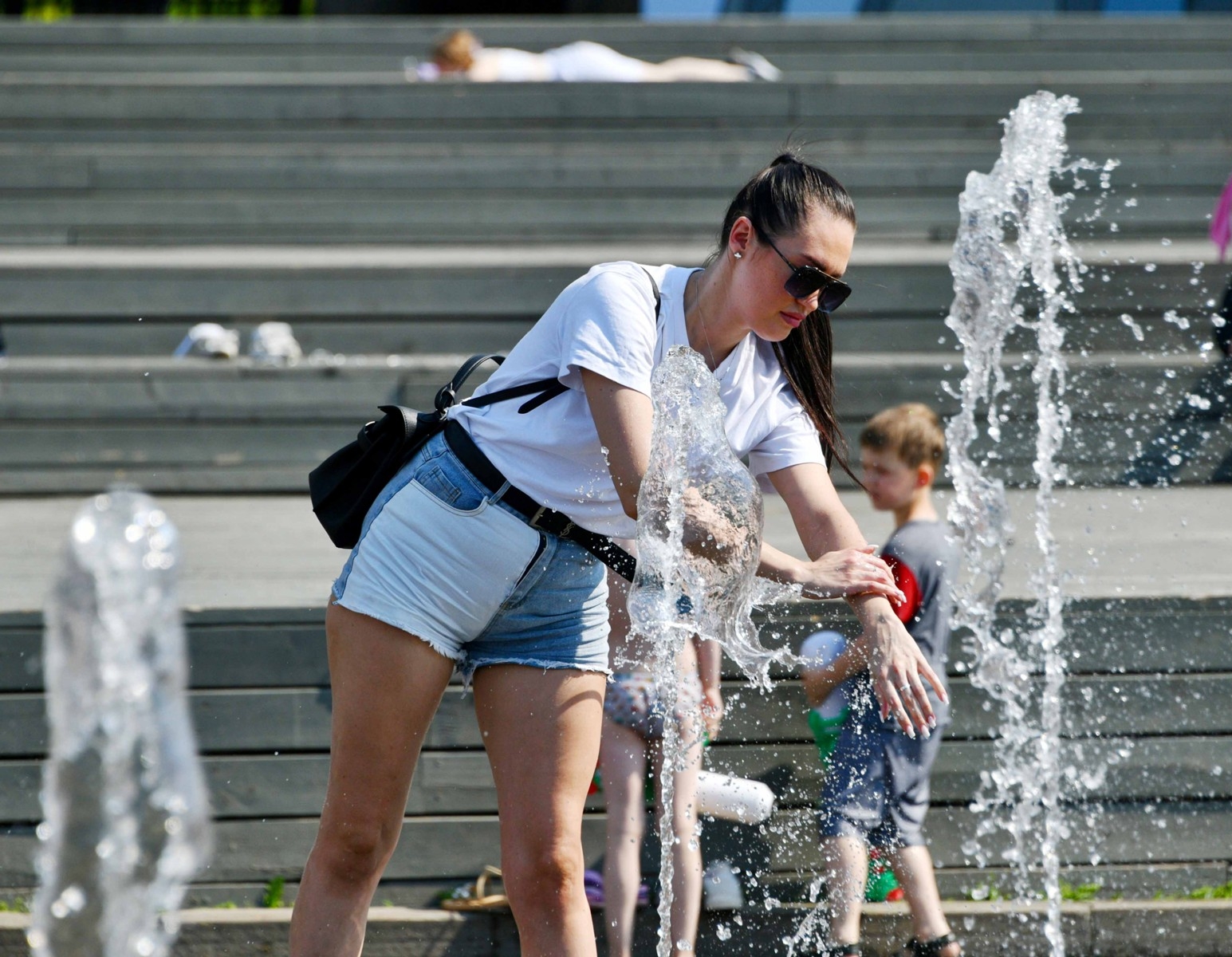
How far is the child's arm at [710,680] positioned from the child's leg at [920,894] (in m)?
0.51

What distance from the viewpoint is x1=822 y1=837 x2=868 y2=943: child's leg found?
3.15 metres

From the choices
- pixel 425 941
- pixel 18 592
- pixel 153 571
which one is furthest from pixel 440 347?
pixel 153 571

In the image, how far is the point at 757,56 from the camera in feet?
28.8

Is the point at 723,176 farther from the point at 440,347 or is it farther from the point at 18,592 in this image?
the point at 18,592

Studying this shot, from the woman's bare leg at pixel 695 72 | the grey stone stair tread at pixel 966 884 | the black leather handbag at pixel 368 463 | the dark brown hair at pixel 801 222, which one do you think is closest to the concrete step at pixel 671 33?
the woman's bare leg at pixel 695 72

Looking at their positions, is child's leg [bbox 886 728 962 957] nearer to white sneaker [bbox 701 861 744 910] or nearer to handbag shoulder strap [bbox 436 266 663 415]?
white sneaker [bbox 701 861 744 910]

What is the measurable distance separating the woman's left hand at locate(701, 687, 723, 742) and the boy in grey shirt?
22 cm

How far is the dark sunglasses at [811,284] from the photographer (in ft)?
7.04

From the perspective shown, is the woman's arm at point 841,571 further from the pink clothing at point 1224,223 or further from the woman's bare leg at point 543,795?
the pink clothing at point 1224,223

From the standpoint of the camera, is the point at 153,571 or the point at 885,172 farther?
the point at 885,172

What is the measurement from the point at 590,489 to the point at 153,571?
2.61 ft

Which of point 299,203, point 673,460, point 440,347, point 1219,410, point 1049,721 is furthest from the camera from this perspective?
point 299,203

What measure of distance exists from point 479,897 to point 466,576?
130cm

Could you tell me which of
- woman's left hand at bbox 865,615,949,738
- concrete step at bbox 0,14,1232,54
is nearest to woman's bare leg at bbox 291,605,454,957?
woman's left hand at bbox 865,615,949,738
